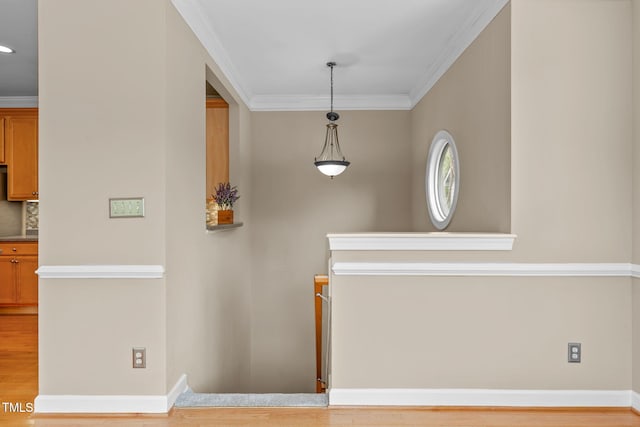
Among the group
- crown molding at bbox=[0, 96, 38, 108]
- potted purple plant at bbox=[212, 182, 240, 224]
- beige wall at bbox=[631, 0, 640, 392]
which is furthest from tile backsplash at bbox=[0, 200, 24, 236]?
beige wall at bbox=[631, 0, 640, 392]

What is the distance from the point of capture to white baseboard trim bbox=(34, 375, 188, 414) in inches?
92.6

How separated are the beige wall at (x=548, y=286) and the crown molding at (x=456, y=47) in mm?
399

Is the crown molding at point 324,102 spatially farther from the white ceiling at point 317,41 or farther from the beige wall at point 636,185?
the beige wall at point 636,185

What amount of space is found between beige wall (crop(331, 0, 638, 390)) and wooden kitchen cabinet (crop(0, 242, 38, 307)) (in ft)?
13.6

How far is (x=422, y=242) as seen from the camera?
2.40 metres

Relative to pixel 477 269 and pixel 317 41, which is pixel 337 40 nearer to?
pixel 317 41

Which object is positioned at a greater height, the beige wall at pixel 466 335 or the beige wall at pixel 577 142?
the beige wall at pixel 577 142

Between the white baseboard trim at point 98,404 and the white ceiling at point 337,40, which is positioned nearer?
the white baseboard trim at point 98,404

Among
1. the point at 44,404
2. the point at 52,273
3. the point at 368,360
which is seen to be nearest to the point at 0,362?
the point at 44,404

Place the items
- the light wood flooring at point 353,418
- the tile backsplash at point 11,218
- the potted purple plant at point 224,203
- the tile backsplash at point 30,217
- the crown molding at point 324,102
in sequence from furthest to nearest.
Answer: the tile backsplash at point 30,217, the tile backsplash at point 11,218, the crown molding at point 324,102, the potted purple plant at point 224,203, the light wood flooring at point 353,418

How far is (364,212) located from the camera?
5.13 metres

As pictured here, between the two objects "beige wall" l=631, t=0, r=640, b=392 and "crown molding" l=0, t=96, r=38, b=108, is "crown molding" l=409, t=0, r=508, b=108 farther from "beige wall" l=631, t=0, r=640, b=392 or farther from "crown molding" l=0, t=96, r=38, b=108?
"crown molding" l=0, t=96, r=38, b=108

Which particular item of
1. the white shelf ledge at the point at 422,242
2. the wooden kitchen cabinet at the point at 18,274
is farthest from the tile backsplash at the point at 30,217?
the white shelf ledge at the point at 422,242

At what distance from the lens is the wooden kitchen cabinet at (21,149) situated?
5.09 metres
